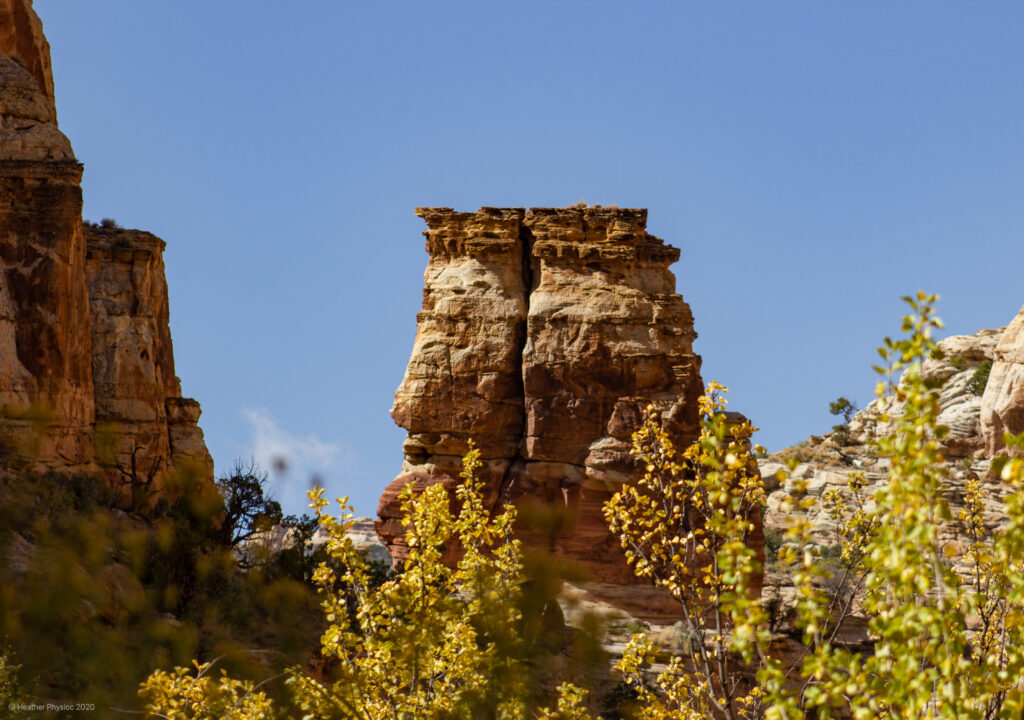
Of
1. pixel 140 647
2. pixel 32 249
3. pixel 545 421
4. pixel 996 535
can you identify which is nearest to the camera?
pixel 996 535

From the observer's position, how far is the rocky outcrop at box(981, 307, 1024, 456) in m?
47.8

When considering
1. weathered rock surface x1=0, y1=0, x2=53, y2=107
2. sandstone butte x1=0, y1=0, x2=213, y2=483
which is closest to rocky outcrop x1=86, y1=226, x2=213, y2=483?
sandstone butte x1=0, y1=0, x2=213, y2=483

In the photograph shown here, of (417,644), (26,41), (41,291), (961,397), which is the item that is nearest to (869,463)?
(961,397)

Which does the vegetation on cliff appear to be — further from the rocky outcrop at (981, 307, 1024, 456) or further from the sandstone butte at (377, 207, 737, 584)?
the rocky outcrop at (981, 307, 1024, 456)

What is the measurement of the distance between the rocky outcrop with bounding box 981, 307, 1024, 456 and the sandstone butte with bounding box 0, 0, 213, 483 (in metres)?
35.8

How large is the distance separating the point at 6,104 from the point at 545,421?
1993 cm

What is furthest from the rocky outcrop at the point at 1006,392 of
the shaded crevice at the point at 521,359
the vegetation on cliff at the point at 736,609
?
the vegetation on cliff at the point at 736,609

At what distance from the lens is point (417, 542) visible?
11094mm

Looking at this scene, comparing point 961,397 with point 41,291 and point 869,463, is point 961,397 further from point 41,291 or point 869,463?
point 41,291

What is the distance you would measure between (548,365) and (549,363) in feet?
0.24

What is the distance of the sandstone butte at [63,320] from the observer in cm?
3017

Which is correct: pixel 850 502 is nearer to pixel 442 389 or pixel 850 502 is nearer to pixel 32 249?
pixel 442 389

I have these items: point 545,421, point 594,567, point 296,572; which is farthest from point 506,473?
point 296,572

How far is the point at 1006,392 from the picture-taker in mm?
48469
